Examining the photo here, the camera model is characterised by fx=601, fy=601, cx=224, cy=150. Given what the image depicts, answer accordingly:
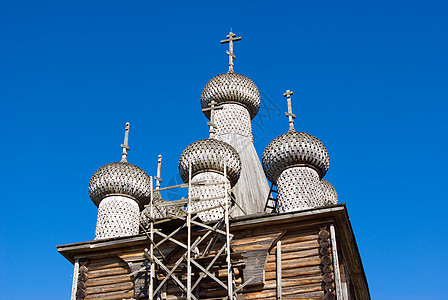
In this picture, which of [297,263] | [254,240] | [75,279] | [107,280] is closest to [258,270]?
[254,240]

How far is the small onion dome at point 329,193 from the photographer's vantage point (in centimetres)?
1631

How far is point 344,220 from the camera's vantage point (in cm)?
1179

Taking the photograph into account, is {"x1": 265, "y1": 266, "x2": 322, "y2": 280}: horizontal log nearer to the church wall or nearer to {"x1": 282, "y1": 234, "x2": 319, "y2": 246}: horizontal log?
the church wall

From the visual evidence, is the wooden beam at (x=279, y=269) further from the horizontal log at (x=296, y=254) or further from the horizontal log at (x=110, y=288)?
the horizontal log at (x=110, y=288)

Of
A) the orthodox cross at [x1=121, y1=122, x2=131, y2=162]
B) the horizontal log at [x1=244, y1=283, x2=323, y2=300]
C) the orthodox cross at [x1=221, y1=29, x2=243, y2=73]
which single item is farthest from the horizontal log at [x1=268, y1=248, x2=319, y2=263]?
the orthodox cross at [x1=221, y1=29, x2=243, y2=73]

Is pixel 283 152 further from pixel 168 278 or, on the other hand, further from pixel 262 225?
pixel 168 278

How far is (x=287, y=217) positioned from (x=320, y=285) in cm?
148

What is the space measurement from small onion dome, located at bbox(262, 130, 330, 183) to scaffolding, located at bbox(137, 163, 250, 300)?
1.61m

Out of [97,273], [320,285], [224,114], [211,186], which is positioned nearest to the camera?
[320,285]

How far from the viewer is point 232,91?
1822 cm

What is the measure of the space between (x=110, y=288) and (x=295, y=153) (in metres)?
5.01

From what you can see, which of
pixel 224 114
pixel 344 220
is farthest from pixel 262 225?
pixel 224 114

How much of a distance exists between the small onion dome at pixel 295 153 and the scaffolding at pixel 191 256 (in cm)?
161

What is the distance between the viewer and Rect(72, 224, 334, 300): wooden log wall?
11406 millimetres
